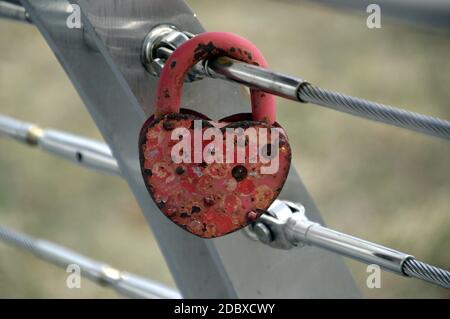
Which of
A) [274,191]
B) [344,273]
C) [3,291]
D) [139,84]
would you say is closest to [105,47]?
[139,84]

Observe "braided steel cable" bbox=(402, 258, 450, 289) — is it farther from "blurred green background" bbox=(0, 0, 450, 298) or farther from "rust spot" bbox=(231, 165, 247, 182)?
"blurred green background" bbox=(0, 0, 450, 298)

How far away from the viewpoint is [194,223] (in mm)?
605

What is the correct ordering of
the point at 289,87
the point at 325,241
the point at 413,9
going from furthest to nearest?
1. the point at 325,241
2. the point at 289,87
3. the point at 413,9

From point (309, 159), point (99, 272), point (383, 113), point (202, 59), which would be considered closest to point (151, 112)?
point (202, 59)

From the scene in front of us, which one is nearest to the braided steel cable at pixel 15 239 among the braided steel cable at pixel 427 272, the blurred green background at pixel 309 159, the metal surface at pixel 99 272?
the metal surface at pixel 99 272

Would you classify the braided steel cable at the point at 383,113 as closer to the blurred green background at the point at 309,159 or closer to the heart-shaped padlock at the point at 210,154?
the heart-shaped padlock at the point at 210,154

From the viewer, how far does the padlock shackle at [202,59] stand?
590mm

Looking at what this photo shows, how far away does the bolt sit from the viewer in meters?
0.73

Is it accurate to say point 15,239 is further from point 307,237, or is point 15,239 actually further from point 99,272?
point 307,237

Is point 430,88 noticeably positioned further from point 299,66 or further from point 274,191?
point 274,191

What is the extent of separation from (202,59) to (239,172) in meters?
0.08

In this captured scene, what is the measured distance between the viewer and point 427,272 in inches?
22.4

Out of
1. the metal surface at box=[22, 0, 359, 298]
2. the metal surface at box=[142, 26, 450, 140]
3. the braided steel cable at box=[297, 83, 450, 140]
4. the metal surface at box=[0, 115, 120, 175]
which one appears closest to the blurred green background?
the metal surface at box=[0, 115, 120, 175]

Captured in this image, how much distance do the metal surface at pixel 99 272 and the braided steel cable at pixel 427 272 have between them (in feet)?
1.16
